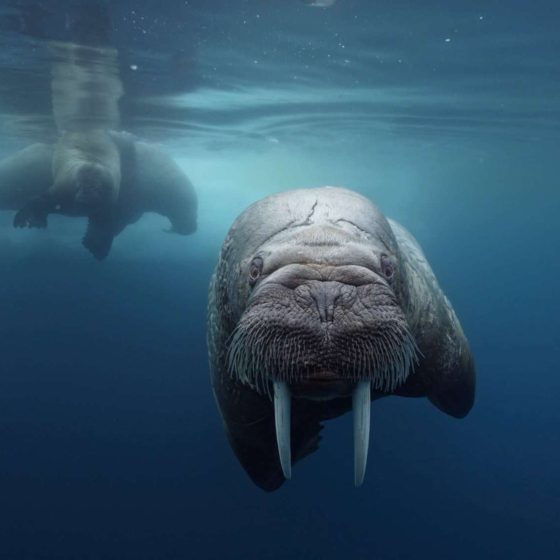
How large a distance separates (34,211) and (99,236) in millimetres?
1988

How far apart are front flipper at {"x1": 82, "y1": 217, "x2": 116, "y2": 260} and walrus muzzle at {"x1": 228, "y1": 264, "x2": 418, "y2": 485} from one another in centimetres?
1201

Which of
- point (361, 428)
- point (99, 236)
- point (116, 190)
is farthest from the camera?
point (99, 236)

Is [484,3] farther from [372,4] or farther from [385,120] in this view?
[385,120]

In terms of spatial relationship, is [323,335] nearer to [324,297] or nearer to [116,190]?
[324,297]

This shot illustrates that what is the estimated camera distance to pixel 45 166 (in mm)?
16391

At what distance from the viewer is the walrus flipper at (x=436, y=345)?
4.85 metres

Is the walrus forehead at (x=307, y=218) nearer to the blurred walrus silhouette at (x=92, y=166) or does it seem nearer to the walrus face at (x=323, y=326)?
the walrus face at (x=323, y=326)

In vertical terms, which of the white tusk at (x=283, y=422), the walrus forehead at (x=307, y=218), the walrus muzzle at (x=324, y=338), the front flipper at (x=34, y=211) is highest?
the walrus forehead at (x=307, y=218)

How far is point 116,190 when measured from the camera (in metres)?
14.1

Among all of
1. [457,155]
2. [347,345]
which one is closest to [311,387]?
[347,345]

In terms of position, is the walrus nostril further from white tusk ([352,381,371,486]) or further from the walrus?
white tusk ([352,381,371,486])

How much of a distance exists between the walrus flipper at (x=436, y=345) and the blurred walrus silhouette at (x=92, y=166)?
26.5ft

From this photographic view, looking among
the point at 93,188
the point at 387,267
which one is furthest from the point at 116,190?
the point at 387,267

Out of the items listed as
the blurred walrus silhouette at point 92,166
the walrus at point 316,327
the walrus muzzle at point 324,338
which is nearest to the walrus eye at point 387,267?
the walrus at point 316,327
